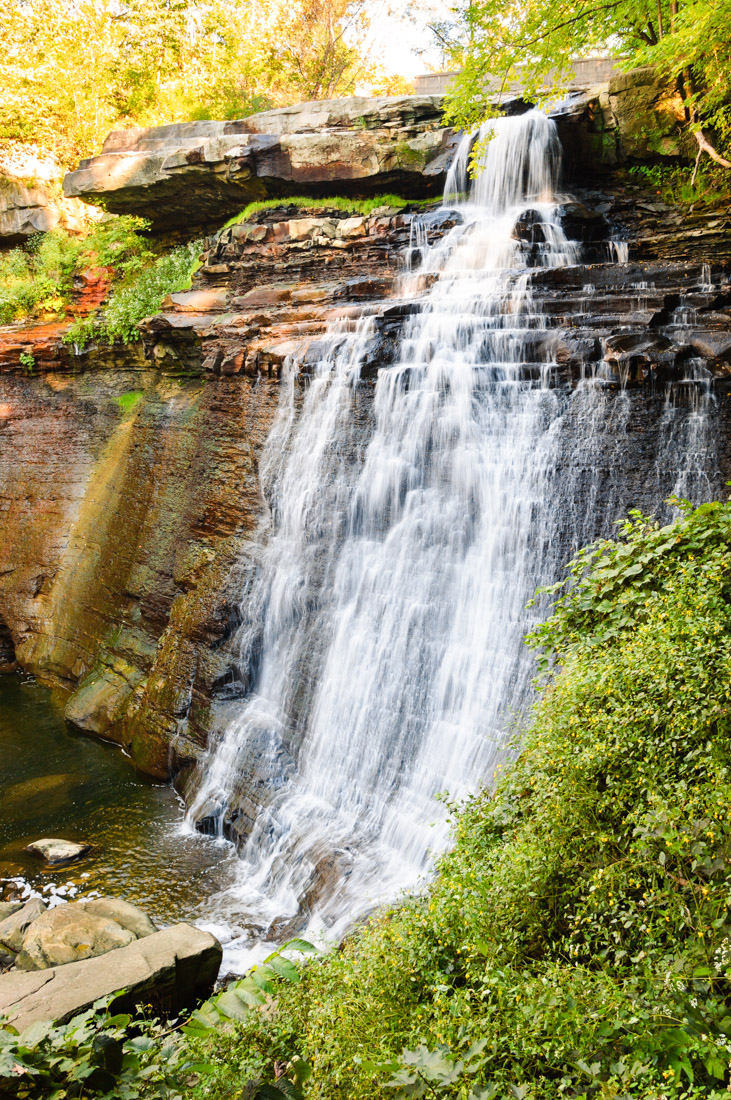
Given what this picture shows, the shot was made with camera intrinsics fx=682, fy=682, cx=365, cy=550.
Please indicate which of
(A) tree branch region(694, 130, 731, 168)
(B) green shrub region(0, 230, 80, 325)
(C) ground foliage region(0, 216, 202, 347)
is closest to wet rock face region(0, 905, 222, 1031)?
(A) tree branch region(694, 130, 731, 168)

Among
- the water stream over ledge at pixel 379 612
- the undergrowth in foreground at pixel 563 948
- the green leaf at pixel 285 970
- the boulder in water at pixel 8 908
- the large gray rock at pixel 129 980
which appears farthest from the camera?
the water stream over ledge at pixel 379 612

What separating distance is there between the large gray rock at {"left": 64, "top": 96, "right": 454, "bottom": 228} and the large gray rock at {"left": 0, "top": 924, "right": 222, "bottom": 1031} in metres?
13.2

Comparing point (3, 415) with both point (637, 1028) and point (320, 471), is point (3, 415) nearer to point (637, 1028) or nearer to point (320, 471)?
point (320, 471)

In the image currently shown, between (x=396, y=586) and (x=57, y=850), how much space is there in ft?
16.1

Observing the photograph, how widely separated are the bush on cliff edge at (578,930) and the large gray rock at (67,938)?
264 cm

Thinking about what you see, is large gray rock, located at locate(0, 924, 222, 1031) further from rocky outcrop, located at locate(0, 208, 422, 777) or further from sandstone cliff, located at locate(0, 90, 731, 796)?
rocky outcrop, located at locate(0, 208, 422, 777)

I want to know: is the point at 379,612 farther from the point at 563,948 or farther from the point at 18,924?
the point at 563,948

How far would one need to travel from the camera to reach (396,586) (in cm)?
813

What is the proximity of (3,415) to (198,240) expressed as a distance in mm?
5873

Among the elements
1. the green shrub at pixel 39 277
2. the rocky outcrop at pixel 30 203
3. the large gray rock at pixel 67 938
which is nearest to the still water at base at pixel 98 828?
the large gray rock at pixel 67 938

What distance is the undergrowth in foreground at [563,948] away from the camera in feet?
8.48

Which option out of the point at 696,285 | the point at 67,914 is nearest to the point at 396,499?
the point at 696,285

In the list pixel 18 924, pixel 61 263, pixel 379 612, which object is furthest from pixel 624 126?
pixel 18 924

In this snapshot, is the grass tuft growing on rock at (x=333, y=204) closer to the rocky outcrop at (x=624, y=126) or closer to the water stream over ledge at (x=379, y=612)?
the rocky outcrop at (x=624, y=126)
